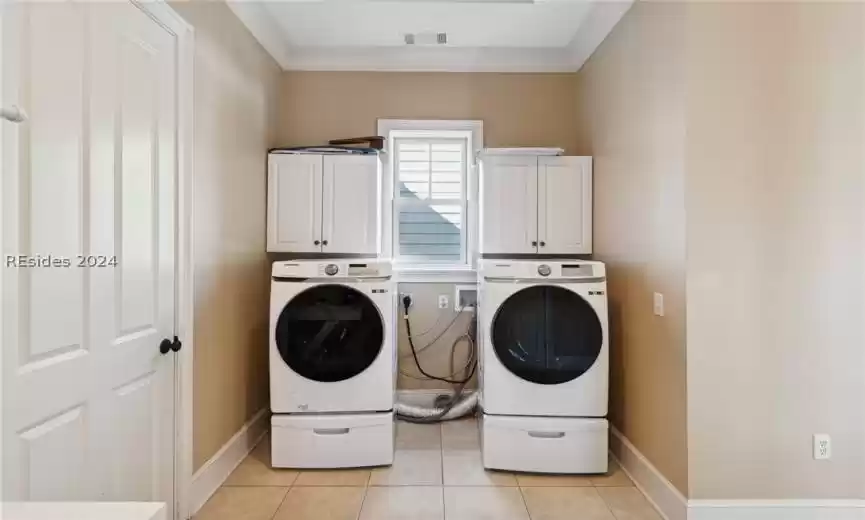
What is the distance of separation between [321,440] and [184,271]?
116 centimetres

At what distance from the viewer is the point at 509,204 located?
314 cm

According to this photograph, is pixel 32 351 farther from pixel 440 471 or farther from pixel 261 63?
pixel 261 63

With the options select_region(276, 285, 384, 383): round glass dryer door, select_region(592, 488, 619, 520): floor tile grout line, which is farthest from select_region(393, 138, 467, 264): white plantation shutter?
select_region(592, 488, 619, 520): floor tile grout line

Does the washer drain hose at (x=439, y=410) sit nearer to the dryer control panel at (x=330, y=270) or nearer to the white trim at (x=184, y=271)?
the dryer control panel at (x=330, y=270)

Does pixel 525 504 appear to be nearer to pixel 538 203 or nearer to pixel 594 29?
pixel 538 203

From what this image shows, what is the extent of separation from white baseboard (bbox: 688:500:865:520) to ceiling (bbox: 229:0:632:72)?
7.98 ft

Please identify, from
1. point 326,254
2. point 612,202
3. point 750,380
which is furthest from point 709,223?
point 326,254

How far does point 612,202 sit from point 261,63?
7.68 feet

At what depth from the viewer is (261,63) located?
120 inches

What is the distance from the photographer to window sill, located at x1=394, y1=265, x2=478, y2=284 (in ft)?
11.6

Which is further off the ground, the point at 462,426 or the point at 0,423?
the point at 0,423

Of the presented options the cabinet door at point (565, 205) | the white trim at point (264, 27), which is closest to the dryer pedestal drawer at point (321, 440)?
the cabinet door at point (565, 205)

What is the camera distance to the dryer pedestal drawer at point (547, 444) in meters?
2.55

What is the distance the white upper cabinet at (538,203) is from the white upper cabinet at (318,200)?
792 mm
